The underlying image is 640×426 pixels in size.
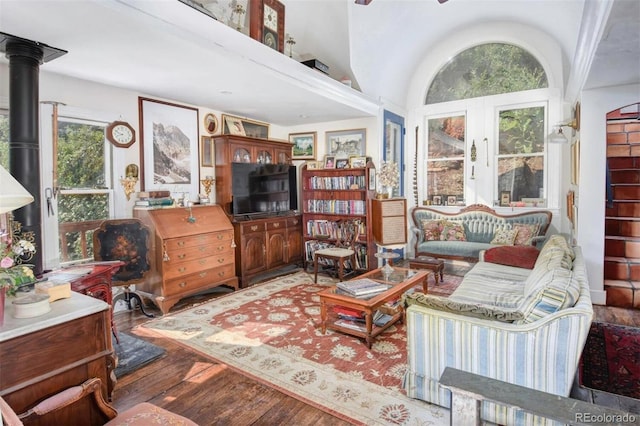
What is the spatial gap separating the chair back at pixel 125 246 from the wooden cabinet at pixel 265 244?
1.31 m

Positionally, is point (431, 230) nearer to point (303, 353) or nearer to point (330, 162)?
point (330, 162)

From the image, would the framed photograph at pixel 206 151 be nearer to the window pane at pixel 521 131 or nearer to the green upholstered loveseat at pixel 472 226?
the green upholstered loveseat at pixel 472 226

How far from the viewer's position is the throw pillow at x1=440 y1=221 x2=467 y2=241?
18.7 ft

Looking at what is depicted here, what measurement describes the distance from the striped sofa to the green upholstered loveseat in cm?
292

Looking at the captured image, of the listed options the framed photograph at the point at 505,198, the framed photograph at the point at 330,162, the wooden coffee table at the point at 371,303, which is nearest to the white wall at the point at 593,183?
the framed photograph at the point at 505,198

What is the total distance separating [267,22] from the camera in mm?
3697

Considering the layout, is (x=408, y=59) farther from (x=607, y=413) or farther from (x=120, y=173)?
(x=607, y=413)

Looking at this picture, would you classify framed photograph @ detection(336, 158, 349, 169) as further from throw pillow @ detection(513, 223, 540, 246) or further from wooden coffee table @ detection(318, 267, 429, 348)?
throw pillow @ detection(513, 223, 540, 246)

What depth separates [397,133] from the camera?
6.32m

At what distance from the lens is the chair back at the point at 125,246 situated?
357 centimetres

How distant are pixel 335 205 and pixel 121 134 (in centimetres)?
306

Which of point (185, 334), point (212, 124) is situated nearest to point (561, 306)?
point (185, 334)

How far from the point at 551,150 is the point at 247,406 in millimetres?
5414

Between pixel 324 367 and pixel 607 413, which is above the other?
pixel 607 413
